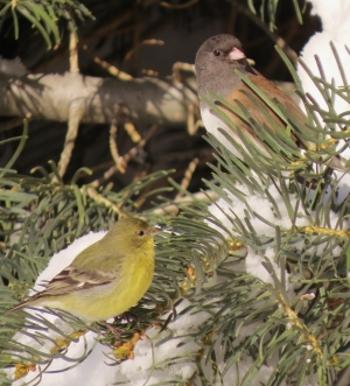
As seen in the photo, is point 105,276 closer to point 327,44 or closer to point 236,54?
point 327,44

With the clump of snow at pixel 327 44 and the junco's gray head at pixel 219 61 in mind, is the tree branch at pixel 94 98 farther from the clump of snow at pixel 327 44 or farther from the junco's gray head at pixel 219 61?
the clump of snow at pixel 327 44

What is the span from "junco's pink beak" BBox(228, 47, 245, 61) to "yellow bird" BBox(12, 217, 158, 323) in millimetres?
647

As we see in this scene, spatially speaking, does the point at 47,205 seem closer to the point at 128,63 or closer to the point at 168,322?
the point at 168,322

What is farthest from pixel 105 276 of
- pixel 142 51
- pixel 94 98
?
pixel 142 51

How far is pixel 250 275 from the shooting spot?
1.02m

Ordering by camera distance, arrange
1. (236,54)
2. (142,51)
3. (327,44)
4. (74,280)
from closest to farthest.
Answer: (74,280), (327,44), (236,54), (142,51)

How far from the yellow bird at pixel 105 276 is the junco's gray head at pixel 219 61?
587 millimetres

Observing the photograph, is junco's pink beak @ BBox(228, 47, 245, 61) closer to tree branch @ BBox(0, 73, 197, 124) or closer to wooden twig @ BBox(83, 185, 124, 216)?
tree branch @ BBox(0, 73, 197, 124)

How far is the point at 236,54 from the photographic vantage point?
187cm

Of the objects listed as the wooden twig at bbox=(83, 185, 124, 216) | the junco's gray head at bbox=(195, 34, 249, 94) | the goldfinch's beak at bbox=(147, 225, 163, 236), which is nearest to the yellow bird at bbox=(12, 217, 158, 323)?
the goldfinch's beak at bbox=(147, 225, 163, 236)

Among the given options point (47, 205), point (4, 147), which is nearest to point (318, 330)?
point (47, 205)

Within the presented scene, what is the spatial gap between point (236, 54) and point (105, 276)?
2.34 ft

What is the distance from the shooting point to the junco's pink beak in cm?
187

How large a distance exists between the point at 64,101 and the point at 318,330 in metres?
1.03
